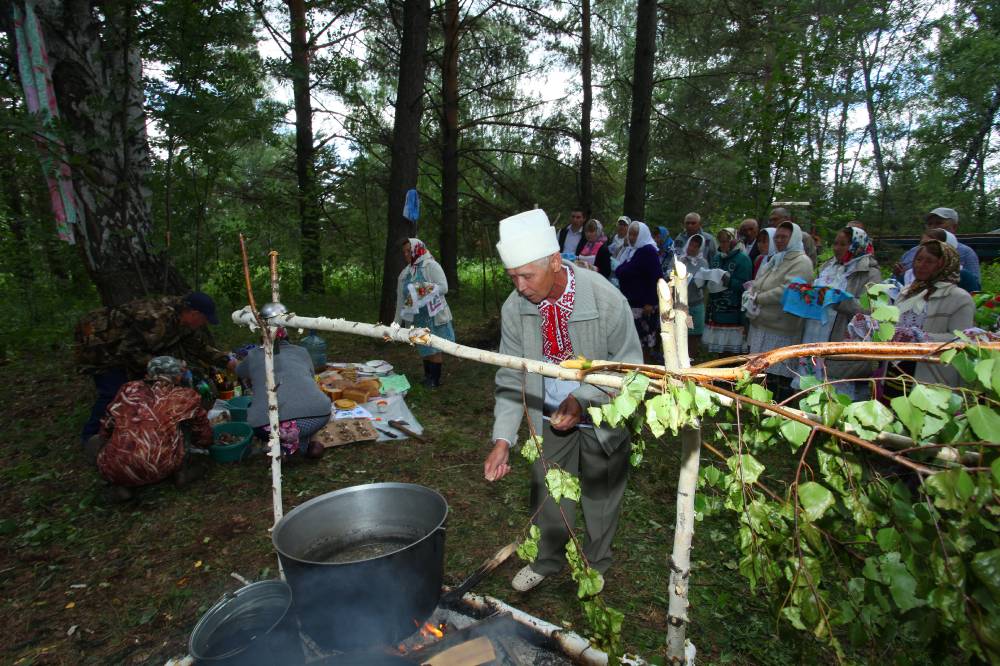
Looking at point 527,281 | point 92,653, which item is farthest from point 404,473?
point 527,281

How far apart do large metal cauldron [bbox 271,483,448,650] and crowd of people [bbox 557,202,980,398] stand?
2328 mm

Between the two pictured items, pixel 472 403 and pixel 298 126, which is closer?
pixel 472 403

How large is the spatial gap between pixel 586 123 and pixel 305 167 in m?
7.35

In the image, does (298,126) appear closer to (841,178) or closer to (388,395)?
(388,395)

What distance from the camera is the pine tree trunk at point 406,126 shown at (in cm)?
841

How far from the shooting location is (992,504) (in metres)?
1.11

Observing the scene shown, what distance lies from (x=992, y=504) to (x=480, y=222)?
1231 cm

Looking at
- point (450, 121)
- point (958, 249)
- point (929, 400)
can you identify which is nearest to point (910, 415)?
point (929, 400)

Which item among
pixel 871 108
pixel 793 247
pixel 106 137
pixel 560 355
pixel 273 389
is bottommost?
pixel 273 389

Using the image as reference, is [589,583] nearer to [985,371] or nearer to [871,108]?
[985,371]

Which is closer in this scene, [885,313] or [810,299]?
[885,313]

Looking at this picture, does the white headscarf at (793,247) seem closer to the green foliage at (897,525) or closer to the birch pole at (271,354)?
the green foliage at (897,525)

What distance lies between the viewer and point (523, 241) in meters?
2.37

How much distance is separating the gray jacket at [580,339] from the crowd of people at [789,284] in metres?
1.13
